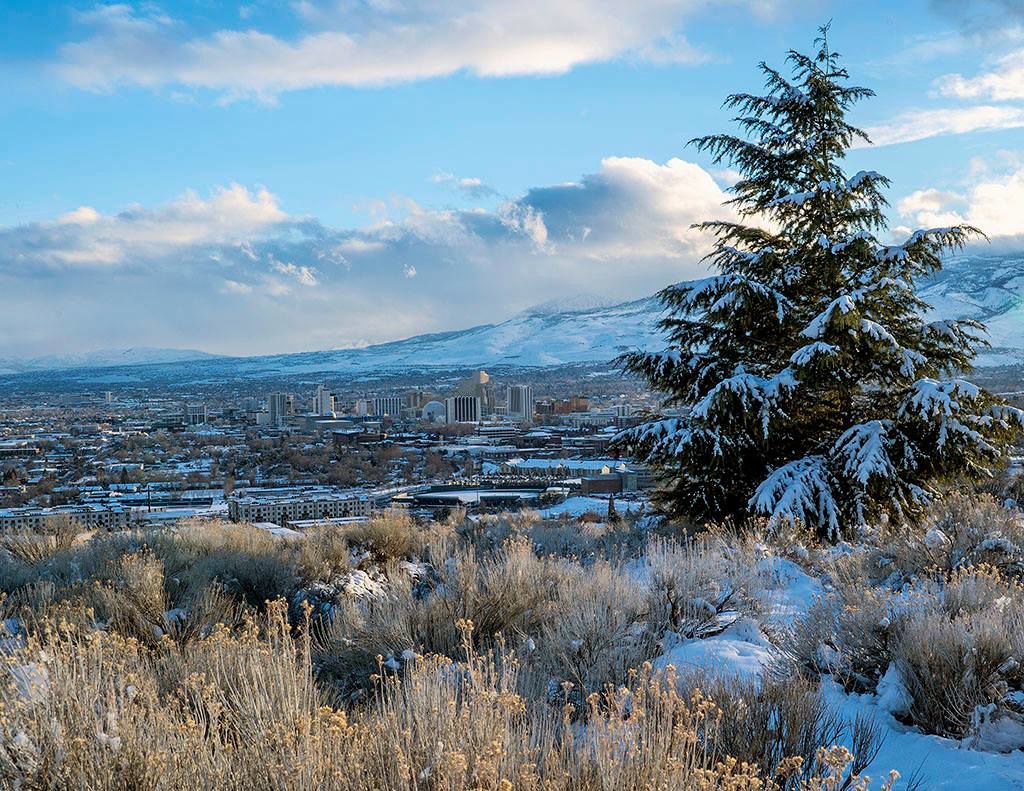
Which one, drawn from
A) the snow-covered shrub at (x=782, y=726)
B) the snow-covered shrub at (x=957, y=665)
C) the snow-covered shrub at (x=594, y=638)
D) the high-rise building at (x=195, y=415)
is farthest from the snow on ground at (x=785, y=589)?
the high-rise building at (x=195, y=415)

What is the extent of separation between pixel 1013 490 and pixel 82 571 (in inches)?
508

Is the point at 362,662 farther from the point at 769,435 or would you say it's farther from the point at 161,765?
the point at 769,435

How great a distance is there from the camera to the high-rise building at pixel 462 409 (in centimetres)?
6994

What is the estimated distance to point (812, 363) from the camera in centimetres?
873

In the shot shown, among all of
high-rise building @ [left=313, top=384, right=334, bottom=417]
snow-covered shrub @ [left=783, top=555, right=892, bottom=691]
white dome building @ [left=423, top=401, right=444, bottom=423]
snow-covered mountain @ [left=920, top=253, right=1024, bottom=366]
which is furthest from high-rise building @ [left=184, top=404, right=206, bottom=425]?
snow-covered mountain @ [left=920, top=253, right=1024, bottom=366]

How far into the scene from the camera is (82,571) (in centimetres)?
761

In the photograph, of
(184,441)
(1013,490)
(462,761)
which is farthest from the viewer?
(184,441)

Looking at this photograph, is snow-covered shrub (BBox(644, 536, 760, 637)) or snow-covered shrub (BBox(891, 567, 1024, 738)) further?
snow-covered shrub (BBox(644, 536, 760, 637))

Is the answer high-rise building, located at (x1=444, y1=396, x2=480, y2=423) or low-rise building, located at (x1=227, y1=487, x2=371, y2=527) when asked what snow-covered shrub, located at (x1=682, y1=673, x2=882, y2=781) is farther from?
high-rise building, located at (x1=444, y1=396, x2=480, y2=423)

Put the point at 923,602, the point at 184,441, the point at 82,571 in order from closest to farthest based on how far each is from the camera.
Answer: the point at 923,602, the point at 82,571, the point at 184,441

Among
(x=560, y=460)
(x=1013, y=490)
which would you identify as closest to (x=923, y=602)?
(x=1013, y=490)

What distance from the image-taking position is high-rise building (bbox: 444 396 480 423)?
69938 mm

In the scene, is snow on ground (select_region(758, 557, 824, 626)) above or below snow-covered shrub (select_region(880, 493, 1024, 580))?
below

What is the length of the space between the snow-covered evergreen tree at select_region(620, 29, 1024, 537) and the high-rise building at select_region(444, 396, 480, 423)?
5915cm
